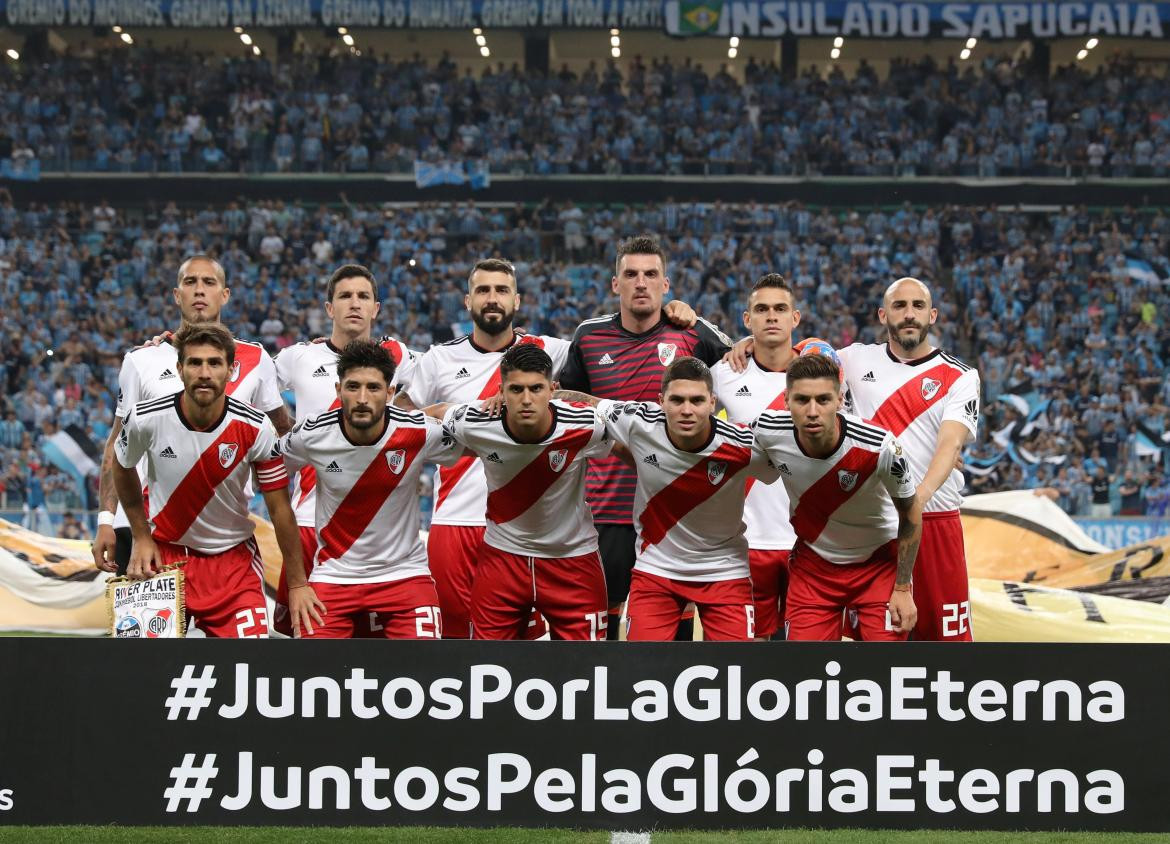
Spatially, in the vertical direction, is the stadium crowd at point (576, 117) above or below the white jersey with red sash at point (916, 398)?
above

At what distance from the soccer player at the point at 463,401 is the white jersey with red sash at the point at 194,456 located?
0.84 m

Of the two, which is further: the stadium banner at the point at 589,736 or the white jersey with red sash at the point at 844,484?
the white jersey with red sash at the point at 844,484

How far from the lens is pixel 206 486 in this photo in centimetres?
527

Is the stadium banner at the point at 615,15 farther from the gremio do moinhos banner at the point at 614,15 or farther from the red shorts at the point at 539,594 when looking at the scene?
the red shorts at the point at 539,594

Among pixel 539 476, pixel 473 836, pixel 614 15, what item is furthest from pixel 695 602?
pixel 614 15

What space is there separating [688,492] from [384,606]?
1.30 m

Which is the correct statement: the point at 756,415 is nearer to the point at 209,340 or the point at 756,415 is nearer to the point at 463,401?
the point at 463,401

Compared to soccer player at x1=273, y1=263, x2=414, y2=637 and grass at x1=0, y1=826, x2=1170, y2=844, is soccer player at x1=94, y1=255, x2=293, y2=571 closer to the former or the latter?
soccer player at x1=273, y1=263, x2=414, y2=637

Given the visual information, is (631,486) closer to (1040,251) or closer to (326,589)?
(326,589)

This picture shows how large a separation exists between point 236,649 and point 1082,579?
7.48m

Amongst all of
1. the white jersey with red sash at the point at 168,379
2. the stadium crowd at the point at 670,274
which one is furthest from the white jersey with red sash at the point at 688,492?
the stadium crowd at the point at 670,274

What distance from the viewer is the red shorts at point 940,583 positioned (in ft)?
18.8

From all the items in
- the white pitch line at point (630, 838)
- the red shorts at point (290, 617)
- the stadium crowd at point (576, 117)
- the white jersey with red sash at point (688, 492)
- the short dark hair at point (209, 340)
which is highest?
the stadium crowd at point (576, 117)

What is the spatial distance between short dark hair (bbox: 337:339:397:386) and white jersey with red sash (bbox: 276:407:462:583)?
0.20m
